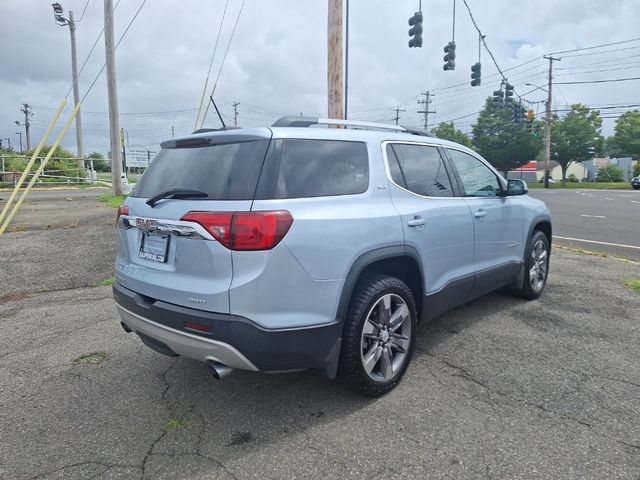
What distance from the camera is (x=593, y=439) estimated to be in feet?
8.82

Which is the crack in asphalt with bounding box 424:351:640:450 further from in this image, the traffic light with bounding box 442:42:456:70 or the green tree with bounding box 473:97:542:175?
the green tree with bounding box 473:97:542:175

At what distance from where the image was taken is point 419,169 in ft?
12.2

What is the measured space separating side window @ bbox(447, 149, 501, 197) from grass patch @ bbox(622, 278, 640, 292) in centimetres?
256

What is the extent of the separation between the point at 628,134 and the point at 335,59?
51.2 meters

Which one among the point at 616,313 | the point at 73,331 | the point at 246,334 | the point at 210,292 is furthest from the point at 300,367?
the point at 616,313

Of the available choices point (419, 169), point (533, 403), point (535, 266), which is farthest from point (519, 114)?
point (533, 403)

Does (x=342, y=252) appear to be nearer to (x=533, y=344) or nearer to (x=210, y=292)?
(x=210, y=292)

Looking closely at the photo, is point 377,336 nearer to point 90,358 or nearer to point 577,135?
point 90,358

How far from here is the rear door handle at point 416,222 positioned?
3353 mm

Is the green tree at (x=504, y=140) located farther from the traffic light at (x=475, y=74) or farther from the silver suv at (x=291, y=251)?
the silver suv at (x=291, y=251)

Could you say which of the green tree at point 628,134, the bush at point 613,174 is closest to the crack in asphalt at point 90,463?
the green tree at point 628,134

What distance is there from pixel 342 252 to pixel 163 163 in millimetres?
1449

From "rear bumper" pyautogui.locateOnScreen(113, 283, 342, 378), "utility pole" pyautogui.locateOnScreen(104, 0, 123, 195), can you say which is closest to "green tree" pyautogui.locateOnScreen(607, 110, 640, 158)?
"utility pole" pyautogui.locateOnScreen(104, 0, 123, 195)

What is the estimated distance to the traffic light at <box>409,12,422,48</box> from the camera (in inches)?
570
